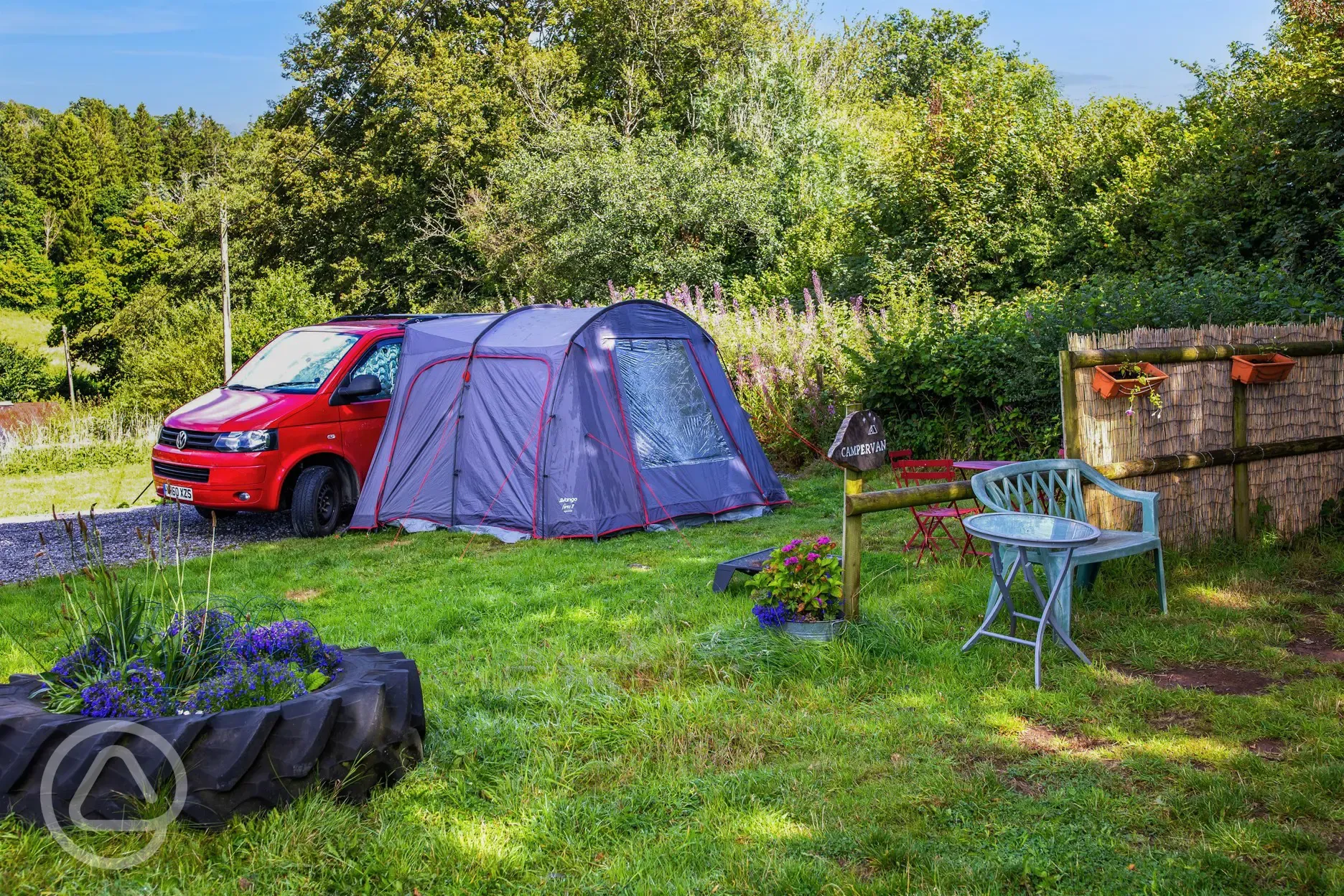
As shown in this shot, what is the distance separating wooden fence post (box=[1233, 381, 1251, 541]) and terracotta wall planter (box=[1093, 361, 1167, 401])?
88 centimetres

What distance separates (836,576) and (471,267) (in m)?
25.9

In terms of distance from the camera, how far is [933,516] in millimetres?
6352

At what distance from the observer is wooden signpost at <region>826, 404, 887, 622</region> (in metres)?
4.84

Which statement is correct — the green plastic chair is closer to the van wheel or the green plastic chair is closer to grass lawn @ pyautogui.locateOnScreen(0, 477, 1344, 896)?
grass lawn @ pyautogui.locateOnScreen(0, 477, 1344, 896)

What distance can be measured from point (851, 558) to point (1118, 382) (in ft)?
6.69

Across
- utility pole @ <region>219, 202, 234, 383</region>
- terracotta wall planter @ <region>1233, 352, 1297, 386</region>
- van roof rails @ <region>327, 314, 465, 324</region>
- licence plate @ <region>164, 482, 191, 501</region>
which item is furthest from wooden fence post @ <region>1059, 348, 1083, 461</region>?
utility pole @ <region>219, 202, 234, 383</region>

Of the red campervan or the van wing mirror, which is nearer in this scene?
the red campervan

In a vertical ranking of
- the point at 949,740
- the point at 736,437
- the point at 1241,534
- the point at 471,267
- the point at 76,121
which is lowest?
the point at 949,740

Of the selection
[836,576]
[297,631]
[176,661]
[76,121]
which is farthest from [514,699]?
[76,121]

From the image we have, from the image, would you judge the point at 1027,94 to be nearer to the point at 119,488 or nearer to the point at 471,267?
the point at 471,267

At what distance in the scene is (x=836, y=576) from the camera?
498cm

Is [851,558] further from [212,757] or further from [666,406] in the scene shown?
[666,406]

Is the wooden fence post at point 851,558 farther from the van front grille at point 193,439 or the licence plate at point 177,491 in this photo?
the licence plate at point 177,491

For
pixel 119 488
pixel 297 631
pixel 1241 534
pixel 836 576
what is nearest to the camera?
pixel 297 631
